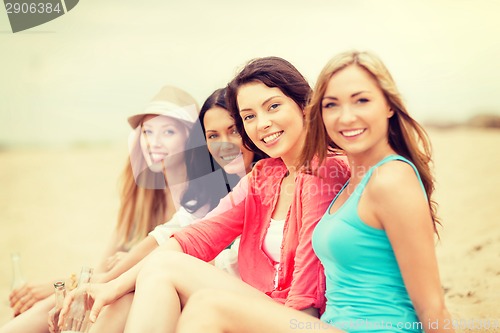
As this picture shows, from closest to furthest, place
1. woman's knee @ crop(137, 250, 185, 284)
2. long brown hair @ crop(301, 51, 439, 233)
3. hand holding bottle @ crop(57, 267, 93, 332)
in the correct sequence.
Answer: long brown hair @ crop(301, 51, 439, 233) → woman's knee @ crop(137, 250, 185, 284) → hand holding bottle @ crop(57, 267, 93, 332)

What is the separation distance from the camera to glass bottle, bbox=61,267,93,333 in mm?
1598

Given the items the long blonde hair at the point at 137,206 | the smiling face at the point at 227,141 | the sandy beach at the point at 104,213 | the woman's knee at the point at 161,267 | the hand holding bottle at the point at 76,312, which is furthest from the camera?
the sandy beach at the point at 104,213

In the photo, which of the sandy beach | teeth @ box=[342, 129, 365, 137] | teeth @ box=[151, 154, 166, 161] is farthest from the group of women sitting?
the sandy beach

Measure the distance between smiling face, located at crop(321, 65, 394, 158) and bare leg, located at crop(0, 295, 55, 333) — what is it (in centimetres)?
122

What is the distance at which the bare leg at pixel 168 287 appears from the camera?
1356 mm

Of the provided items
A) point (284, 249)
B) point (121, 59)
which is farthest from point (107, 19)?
point (284, 249)

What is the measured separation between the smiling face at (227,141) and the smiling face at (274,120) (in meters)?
0.36

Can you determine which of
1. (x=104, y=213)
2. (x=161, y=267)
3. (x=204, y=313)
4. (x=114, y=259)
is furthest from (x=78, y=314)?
(x=104, y=213)

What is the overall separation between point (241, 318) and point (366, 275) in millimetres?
289

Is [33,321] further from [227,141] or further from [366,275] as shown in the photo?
[366,275]

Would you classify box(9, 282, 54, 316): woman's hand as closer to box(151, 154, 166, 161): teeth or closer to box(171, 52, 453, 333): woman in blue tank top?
box(151, 154, 166, 161): teeth

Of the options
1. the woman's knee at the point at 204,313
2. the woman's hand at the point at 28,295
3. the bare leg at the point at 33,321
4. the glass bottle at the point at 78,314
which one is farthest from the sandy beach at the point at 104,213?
the glass bottle at the point at 78,314

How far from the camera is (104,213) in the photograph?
5168 mm

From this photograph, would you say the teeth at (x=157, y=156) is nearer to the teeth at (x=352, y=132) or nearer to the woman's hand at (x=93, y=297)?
the woman's hand at (x=93, y=297)
